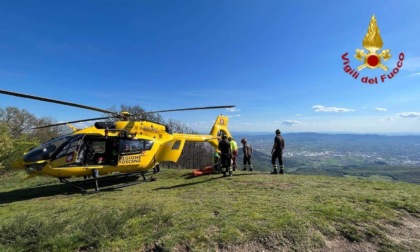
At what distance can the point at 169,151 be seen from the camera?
14328 millimetres

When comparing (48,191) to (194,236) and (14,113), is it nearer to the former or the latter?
(194,236)

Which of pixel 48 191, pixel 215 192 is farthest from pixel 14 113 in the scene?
pixel 215 192

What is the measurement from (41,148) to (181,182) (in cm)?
620

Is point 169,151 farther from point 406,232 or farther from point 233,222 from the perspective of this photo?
point 406,232

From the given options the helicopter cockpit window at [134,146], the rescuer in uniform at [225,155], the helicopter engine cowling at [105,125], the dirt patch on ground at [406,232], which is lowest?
the dirt patch on ground at [406,232]

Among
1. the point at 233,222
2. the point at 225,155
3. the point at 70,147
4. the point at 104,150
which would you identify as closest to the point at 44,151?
the point at 70,147

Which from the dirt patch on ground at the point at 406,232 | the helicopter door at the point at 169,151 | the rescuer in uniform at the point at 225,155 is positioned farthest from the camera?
the helicopter door at the point at 169,151

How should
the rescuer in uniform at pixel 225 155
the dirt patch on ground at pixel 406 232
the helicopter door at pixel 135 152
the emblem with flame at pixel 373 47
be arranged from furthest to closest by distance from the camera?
the rescuer in uniform at pixel 225 155 → the helicopter door at pixel 135 152 → the emblem with flame at pixel 373 47 → the dirt patch on ground at pixel 406 232

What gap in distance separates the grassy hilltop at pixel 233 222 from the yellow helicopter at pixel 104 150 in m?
1.89

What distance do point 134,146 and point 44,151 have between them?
3769 millimetres

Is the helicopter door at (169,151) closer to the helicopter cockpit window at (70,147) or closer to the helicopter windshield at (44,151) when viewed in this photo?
the helicopter cockpit window at (70,147)

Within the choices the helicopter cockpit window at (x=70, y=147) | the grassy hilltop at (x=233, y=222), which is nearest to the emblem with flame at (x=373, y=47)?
the grassy hilltop at (x=233, y=222)

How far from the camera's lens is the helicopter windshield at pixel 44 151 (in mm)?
10674

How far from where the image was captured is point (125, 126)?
42.4 feet
